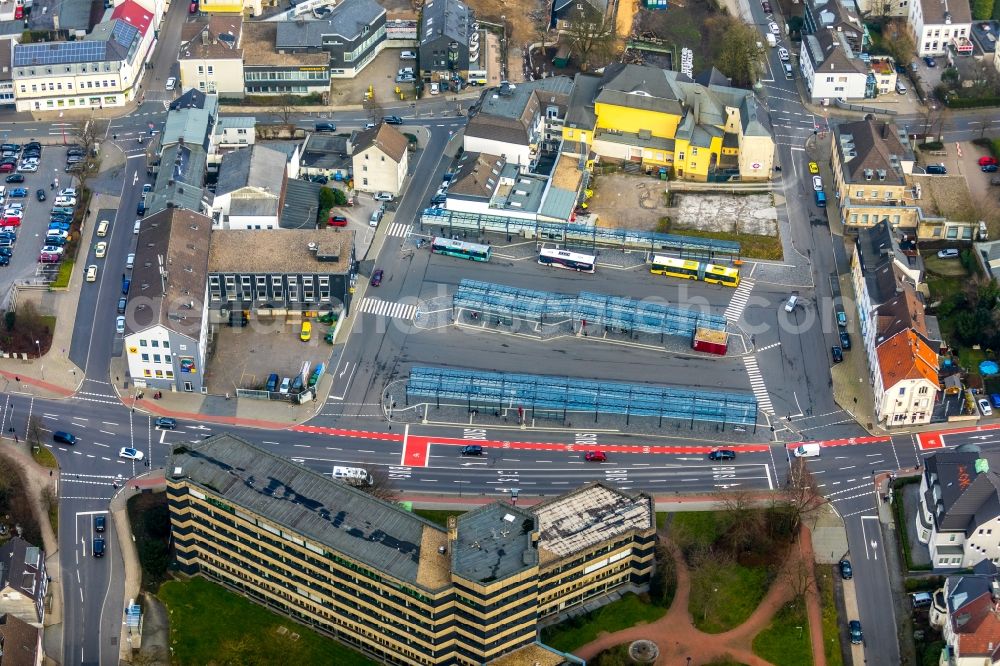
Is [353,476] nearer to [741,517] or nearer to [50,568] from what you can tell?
[50,568]

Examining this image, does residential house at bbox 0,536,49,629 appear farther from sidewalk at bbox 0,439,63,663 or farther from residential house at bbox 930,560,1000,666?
residential house at bbox 930,560,1000,666

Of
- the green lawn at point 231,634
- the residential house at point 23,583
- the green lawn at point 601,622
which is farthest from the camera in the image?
the green lawn at point 601,622

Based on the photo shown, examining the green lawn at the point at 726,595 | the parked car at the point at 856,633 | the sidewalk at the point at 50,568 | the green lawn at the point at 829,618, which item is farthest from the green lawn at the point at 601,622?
the sidewalk at the point at 50,568

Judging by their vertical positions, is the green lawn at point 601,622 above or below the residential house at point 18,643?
above

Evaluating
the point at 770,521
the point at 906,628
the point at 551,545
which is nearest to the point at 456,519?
the point at 551,545

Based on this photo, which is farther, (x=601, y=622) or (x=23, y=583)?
(x=601, y=622)

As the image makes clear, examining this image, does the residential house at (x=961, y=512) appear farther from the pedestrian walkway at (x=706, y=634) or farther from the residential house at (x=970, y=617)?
the pedestrian walkway at (x=706, y=634)

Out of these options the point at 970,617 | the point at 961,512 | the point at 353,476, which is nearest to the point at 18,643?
the point at 353,476
